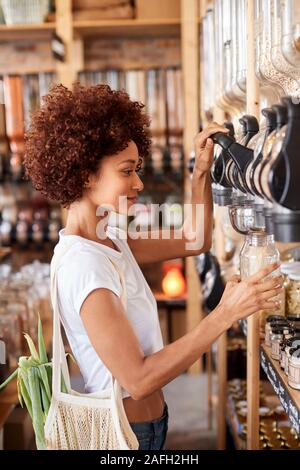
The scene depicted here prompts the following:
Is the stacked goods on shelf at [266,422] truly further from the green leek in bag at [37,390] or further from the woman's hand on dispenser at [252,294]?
the woman's hand on dispenser at [252,294]

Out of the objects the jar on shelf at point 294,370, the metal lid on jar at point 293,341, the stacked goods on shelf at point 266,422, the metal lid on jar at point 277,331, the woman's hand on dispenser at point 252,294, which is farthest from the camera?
the stacked goods on shelf at point 266,422

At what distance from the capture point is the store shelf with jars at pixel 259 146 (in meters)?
1.08

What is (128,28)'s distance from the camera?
4.44 meters

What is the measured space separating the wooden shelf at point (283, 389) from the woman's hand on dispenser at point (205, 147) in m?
0.53

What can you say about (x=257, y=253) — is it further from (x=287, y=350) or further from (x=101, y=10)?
(x=101, y=10)

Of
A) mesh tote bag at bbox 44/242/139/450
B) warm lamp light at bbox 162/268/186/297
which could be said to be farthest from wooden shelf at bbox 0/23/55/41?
mesh tote bag at bbox 44/242/139/450

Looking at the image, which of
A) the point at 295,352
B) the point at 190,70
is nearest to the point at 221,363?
the point at 295,352

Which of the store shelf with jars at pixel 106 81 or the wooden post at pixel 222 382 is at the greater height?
the store shelf with jars at pixel 106 81

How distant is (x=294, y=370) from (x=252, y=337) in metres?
0.37

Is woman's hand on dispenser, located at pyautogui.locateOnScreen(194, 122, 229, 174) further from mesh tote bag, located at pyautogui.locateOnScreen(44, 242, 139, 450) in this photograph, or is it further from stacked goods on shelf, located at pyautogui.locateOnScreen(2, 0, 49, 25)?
stacked goods on shelf, located at pyautogui.locateOnScreen(2, 0, 49, 25)

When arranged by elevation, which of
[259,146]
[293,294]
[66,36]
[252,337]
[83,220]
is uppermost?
[66,36]

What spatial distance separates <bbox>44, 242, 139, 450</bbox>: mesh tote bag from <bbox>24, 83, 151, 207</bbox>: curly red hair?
0.17 metres

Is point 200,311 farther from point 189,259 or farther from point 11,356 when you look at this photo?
point 11,356

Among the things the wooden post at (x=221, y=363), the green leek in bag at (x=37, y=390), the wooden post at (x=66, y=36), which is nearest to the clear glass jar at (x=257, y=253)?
the green leek in bag at (x=37, y=390)
